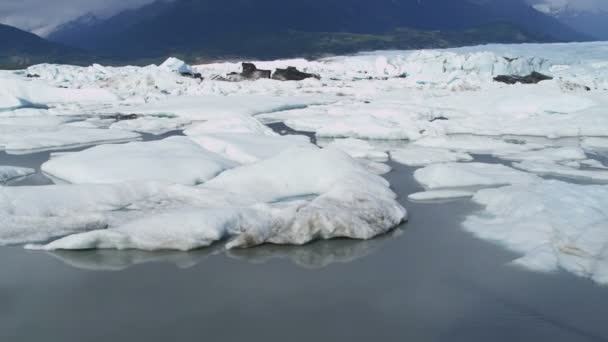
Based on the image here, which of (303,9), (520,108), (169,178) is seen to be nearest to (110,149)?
(169,178)

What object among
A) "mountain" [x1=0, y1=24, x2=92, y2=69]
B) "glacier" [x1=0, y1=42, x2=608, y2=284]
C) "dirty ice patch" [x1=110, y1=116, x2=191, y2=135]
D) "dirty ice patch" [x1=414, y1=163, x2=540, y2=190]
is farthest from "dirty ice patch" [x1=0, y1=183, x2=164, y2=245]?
"mountain" [x1=0, y1=24, x2=92, y2=69]

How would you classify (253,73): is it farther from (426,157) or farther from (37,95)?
(426,157)

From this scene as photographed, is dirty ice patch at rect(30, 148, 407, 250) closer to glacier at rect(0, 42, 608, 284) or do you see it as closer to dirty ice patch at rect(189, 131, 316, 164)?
→ glacier at rect(0, 42, 608, 284)

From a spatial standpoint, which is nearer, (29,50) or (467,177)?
(467,177)

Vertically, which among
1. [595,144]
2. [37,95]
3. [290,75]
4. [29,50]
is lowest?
[595,144]

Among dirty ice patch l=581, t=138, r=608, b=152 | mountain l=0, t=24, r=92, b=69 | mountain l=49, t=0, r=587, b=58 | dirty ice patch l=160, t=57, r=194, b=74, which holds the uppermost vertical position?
mountain l=49, t=0, r=587, b=58

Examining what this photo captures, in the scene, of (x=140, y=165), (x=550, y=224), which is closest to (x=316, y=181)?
(x=140, y=165)
